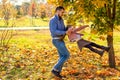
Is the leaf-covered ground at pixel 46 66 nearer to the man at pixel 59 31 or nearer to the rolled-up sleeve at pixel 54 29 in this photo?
the man at pixel 59 31

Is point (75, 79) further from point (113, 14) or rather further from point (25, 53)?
point (25, 53)

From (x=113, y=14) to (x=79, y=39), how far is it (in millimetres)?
2245

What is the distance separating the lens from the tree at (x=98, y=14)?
909cm

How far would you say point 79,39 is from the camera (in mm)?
8016

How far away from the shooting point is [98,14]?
9617 mm

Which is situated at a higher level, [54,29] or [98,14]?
[98,14]

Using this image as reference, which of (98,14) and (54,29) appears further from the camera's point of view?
(98,14)

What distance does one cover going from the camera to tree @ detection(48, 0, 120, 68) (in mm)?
9094

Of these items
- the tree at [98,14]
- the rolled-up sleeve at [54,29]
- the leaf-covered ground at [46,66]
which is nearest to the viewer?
the rolled-up sleeve at [54,29]

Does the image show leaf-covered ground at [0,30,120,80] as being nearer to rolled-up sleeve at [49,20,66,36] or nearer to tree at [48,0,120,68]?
tree at [48,0,120,68]

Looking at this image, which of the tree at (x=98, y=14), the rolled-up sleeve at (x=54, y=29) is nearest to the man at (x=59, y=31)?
the rolled-up sleeve at (x=54, y=29)

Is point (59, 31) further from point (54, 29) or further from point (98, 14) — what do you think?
point (98, 14)

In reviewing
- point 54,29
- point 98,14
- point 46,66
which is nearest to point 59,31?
point 54,29

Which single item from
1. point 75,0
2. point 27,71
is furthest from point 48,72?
point 75,0
